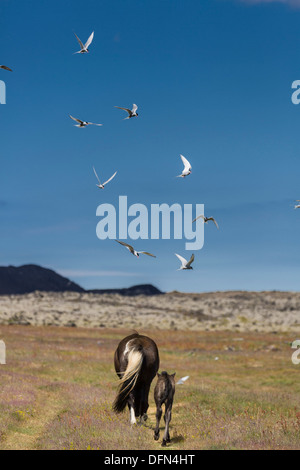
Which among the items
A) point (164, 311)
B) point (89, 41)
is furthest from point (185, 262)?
point (164, 311)

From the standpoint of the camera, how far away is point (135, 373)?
50.0ft

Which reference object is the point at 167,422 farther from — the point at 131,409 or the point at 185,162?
the point at 185,162

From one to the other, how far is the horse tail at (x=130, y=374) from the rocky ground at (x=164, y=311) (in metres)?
58.2

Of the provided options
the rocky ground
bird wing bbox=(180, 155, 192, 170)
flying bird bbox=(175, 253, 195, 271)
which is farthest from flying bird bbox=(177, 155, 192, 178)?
the rocky ground

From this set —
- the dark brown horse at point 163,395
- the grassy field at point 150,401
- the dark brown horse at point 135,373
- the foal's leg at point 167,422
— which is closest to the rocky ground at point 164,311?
the grassy field at point 150,401

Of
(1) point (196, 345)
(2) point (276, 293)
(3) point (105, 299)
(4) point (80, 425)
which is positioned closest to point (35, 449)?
(4) point (80, 425)

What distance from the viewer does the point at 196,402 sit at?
21062 mm

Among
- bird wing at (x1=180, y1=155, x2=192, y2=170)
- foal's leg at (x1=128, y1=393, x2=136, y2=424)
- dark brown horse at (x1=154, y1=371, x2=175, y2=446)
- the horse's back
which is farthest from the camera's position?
bird wing at (x1=180, y1=155, x2=192, y2=170)

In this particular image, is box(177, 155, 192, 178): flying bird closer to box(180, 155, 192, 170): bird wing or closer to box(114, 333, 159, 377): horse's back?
box(180, 155, 192, 170): bird wing

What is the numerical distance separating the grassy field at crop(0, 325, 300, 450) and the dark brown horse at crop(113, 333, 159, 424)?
19.6 inches

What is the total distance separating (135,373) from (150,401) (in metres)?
8.37

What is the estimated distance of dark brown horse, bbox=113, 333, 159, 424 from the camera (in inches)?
600

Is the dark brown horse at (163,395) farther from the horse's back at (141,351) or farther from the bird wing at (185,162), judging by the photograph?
the bird wing at (185,162)

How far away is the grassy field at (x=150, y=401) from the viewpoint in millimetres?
13094
